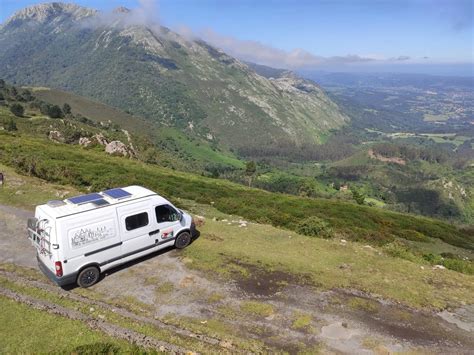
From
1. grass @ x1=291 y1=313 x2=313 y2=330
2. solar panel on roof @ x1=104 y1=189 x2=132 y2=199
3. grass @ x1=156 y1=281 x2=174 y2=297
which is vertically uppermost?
solar panel on roof @ x1=104 y1=189 x2=132 y2=199

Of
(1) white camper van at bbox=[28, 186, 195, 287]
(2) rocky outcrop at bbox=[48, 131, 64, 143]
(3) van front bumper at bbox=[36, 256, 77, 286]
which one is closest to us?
(1) white camper van at bbox=[28, 186, 195, 287]

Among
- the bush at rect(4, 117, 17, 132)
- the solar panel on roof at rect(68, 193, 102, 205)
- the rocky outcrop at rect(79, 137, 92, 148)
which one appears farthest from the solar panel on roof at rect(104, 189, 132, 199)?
the bush at rect(4, 117, 17, 132)

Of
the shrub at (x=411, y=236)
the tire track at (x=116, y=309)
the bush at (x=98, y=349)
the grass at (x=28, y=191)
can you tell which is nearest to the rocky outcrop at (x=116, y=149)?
the grass at (x=28, y=191)

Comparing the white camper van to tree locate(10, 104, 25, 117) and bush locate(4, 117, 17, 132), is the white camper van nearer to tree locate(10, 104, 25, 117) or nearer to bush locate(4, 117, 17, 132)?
bush locate(4, 117, 17, 132)

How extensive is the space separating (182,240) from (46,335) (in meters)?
9.34

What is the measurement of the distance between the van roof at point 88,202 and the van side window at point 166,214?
486 mm

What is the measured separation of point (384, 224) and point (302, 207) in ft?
42.0

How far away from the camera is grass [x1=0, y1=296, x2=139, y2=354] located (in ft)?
40.4

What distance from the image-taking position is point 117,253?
60.0 feet

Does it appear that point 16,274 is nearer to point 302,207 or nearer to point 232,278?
point 232,278

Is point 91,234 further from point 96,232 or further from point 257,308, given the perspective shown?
point 257,308

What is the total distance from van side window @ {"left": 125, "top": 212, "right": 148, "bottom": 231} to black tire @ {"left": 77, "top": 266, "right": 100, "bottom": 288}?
2.59 m

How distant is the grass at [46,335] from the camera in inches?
484

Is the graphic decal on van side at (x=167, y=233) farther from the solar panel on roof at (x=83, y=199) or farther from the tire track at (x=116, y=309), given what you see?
the tire track at (x=116, y=309)
